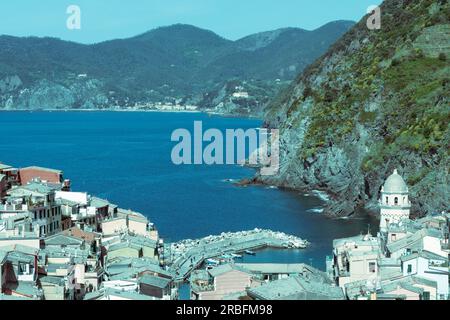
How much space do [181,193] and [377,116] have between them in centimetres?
1213

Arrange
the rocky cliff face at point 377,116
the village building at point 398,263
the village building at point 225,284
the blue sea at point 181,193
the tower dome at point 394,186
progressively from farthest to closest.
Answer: the rocky cliff face at point 377,116 → the blue sea at point 181,193 → the tower dome at point 394,186 → the village building at point 225,284 → the village building at point 398,263

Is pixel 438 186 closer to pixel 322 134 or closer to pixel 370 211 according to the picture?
pixel 370 211

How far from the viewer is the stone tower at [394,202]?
28609 millimetres

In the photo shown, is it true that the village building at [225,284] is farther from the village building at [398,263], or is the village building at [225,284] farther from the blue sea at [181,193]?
the blue sea at [181,193]

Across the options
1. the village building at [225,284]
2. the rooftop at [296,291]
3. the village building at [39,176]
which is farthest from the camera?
the village building at [39,176]

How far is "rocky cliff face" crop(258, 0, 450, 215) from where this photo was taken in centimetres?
4409

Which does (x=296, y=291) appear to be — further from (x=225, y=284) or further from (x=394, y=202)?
(x=394, y=202)

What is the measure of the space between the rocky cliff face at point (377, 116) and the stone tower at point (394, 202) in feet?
27.7
